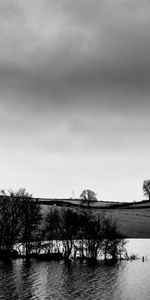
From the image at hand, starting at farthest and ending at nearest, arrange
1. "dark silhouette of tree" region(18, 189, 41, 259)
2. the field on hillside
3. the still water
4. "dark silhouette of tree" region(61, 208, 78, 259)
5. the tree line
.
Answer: the field on hillside, "dark silhouette of tree" region(18, 189, 41, 259), "dark silhouette of tree" region(61, 208, 78, 259), the tree line, the still water

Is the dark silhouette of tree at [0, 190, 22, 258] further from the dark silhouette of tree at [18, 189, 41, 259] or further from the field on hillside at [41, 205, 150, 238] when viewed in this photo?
the field on hillside at [41, 205, 150, 238]

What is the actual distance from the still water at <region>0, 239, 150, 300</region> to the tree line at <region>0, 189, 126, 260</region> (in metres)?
5.95

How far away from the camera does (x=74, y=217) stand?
99375 millimetres

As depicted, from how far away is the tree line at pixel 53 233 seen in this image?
95250 millimetres

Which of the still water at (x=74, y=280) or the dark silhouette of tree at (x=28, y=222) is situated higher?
the dark silhouette of tree at (x=28, y=222)

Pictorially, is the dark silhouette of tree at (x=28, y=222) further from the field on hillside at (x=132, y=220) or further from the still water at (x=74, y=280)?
the field on hillside at (x=132, y=220)

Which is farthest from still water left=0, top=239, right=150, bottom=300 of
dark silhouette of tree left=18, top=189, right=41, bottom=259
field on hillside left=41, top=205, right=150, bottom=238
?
field on hillside left=41, top=205, right=150, bottom=238

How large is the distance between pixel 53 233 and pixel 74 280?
35636mm

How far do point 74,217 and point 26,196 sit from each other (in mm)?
15316

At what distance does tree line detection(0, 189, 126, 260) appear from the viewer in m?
95.2

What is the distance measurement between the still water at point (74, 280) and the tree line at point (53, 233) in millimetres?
5953

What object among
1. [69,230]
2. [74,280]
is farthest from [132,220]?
[74,280]

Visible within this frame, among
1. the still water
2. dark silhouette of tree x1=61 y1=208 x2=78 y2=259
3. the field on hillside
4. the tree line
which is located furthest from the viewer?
the field on hillside

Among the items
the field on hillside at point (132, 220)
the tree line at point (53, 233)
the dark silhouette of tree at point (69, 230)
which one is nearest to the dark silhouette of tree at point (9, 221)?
the tree line at point (53, 233)
